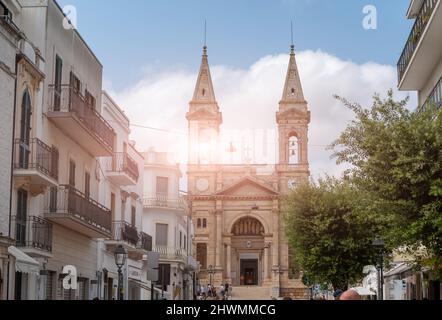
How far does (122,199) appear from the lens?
32.2 meters

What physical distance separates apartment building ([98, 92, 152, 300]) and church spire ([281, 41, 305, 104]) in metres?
55.5

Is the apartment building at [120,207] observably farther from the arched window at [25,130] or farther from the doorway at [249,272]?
the doorway at [249,272]

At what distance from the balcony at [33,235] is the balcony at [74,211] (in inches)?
26.4

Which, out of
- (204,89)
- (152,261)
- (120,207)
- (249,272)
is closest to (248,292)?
(249,272)


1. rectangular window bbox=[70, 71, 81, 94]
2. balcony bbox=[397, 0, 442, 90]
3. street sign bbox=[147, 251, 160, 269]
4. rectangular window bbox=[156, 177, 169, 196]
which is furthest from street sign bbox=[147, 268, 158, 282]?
rectangular window bbox=[156, 177, 169, 196]

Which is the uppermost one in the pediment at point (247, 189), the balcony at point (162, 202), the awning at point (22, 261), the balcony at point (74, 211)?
the pediment at point (247, 189)

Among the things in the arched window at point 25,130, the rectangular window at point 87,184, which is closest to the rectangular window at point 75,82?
the rectangular window at point 87,184

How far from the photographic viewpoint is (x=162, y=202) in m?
50.8

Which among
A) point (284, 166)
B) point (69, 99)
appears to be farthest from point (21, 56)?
point (284, 166)

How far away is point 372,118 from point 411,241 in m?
3.41

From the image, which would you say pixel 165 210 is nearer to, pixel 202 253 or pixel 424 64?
pixel 424 64

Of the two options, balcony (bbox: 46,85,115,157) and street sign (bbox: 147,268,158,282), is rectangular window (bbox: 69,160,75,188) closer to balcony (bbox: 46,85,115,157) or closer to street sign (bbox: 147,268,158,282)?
balcony (bbox: 46,85,115,157)

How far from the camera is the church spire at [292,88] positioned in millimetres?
89688
